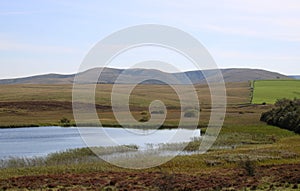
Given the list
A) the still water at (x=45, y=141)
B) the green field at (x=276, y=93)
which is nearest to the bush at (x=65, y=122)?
the still water at (x=45, y=141)

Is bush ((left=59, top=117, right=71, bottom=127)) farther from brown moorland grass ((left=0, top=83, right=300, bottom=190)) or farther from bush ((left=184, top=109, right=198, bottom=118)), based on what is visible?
brown moorland grass ((left=0, top=83, right=300, bottom=190))

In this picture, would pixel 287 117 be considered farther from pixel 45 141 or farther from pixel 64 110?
pixel 64 110

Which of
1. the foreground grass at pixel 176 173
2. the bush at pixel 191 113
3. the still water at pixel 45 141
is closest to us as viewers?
the foreground grass at pixel 176 173

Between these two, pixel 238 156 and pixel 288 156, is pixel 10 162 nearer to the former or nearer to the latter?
pixel 238 156

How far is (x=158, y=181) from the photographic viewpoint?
27.7 m

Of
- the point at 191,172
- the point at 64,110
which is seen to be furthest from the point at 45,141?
the point at 64,110

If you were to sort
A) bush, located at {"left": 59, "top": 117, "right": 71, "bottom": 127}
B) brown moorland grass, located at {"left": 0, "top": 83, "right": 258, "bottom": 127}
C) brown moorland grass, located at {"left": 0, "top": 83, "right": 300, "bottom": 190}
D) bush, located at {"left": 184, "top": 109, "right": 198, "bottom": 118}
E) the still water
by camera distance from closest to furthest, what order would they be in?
brown moorland grass, located at {"left": 0, "top": 83, "right": 300, "bottom": 190}, the still water, bush, located at {"left": 59, "top": 117, "right": 71, "bottom": 127}, brown moorland grass, located at {"left": 0, "top": 83, "right": 258, "bottom": 127}, bush, located at {"left": 184, "top": 109, "right": 198, "bottom": 118}

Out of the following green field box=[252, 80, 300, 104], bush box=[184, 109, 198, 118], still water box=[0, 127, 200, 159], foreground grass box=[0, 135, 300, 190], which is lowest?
still water box=[0, 127, 200, 159]

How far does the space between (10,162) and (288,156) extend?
22.2m

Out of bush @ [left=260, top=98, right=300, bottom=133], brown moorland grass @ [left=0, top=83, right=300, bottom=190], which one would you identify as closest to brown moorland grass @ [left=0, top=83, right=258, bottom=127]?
bush @ [left=260, top=98, right=300, bottom=133]

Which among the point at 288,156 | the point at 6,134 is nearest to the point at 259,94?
the point at 6,134

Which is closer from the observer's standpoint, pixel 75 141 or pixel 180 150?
pixel 180 150

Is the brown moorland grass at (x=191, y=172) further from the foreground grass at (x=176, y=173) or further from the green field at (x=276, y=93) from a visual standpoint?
the green field at (x=276, y=93)

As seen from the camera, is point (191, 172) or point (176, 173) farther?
point (191, 172)
